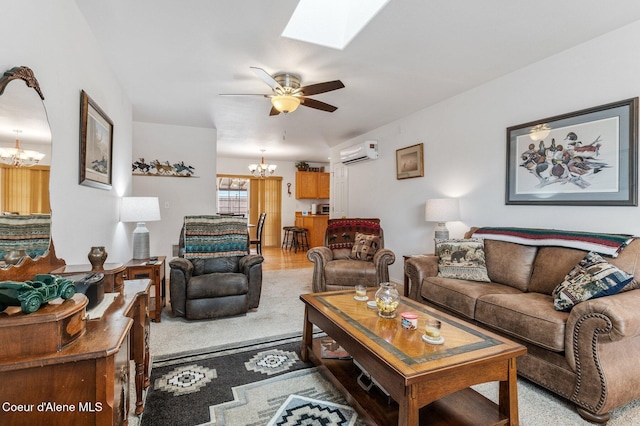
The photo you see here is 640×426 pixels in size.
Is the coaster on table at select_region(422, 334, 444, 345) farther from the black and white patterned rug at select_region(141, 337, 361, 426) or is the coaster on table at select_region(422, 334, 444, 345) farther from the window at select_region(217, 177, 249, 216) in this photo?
the window at select_region(217, 177, 249, 216)

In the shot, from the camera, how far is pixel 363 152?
205 inches

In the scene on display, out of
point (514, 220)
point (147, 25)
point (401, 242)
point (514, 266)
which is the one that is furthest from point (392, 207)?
point (147, 25)

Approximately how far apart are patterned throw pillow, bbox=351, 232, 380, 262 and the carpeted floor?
87 cm

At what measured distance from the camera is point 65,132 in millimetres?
1923

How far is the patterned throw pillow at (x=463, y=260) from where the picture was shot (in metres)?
2.84

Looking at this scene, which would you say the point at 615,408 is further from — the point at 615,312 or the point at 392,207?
the point at 392,207

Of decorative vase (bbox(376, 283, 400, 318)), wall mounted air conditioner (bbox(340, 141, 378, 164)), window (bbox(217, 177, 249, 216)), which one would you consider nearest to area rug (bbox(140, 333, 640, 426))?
decorative vase (bbox(376, 283, 400, 318))

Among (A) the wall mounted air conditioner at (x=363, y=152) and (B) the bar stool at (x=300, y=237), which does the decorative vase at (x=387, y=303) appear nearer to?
(A) the wall mounted air conditioner at (x=363, y=152)

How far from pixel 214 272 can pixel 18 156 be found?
2.38 m

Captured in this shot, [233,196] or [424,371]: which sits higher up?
[233,196]

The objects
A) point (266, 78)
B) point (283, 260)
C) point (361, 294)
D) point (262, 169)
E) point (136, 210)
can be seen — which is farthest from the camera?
point (262, 169)

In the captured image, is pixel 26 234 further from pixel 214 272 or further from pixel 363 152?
pixel 363 152

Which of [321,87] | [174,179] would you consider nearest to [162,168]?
[174,179]

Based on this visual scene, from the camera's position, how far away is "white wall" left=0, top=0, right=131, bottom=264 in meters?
1.43
